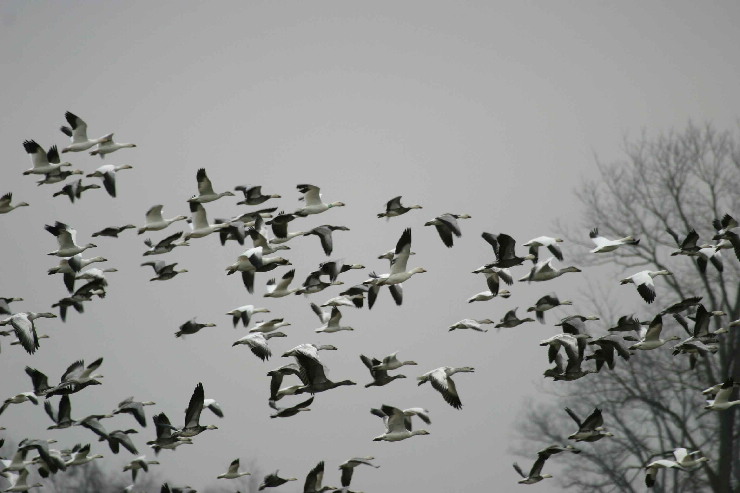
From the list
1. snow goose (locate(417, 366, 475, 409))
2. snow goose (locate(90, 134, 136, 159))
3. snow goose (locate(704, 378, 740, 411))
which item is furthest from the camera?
snow goose (locate(90, 134, 136, 159))

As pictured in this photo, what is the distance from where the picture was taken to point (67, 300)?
16125 mm

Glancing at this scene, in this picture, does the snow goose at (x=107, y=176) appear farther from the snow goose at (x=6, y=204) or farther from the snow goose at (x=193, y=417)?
the snow goose at (x=193, y=417)

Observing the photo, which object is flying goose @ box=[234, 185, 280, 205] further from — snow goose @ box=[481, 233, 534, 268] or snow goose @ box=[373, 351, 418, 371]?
snow goose @ box=[481, 233, 534, 268]

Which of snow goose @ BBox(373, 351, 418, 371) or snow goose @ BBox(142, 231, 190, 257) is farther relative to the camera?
snow goose @ BBox(142, 231, 190, 257)

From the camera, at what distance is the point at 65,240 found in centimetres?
1652

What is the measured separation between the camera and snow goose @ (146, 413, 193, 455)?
14.6 m

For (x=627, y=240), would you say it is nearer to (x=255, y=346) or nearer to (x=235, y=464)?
(x=255, y=346)

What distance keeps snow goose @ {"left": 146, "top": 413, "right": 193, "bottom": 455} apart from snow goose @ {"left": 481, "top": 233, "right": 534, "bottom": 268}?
5.61 meters

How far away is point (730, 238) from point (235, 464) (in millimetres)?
8922

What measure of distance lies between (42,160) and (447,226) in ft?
24.2

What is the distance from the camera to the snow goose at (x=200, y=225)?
1661 cm

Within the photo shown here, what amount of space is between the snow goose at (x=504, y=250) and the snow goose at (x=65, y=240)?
7036 mm

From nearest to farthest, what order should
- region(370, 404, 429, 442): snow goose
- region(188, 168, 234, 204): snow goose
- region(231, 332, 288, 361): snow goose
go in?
region(231, 332, 288, 361): snow goose
region(370, 404, 429, 442): snow goose
region(188, 168, 234, 204): snow goose

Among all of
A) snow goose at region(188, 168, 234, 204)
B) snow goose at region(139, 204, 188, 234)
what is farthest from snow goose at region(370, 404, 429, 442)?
snow goose at region(139, 204, 188, 234)
